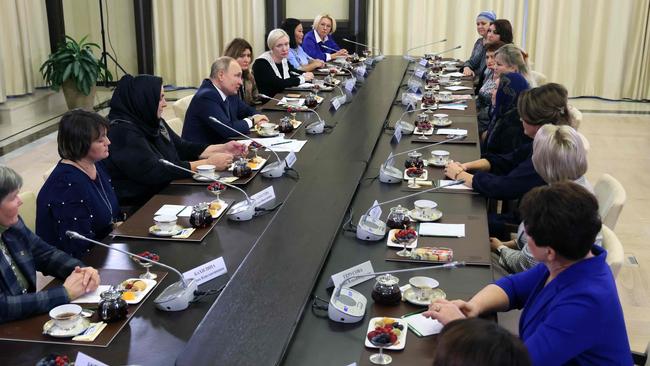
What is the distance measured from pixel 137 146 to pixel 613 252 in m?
2.12

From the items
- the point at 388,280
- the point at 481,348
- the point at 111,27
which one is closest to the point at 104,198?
the point at 388,280

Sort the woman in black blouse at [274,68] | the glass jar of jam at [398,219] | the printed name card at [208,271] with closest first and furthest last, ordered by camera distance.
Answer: the printed name card at [208,271]
the glass jar of jam at [398,219]
the woman in black blouse at [274,68]

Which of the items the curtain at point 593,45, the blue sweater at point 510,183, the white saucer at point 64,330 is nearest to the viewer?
the white saucer at point 64,330

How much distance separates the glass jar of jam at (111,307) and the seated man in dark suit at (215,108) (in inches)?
87.4

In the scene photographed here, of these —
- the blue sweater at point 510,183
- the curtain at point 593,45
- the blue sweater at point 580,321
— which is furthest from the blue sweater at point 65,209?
the curtain at point 593,45

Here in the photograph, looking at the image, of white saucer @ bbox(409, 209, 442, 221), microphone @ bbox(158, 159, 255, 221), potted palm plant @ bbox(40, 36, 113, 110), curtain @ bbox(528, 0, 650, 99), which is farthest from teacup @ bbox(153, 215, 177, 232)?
curtain @ bbox(528, 0, 650, 99)

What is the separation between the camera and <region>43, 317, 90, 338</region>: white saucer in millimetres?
2014

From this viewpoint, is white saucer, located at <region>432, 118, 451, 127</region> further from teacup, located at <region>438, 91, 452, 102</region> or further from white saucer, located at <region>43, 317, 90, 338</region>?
white saucer, located at <region>43, 317, 90, 338</region>

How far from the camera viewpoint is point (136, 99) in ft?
11.3

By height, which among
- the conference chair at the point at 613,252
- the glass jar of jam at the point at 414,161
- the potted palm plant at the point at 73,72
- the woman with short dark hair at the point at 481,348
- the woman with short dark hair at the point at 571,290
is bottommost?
the potted palm plant at the point at 73,72

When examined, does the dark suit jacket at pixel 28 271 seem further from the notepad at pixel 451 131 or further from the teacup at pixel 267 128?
the notepad at pixel 451 131

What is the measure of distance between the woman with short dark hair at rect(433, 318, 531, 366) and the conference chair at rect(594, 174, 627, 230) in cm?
172

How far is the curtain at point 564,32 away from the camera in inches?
318

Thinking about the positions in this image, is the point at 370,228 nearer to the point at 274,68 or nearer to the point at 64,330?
the point at 64,330
